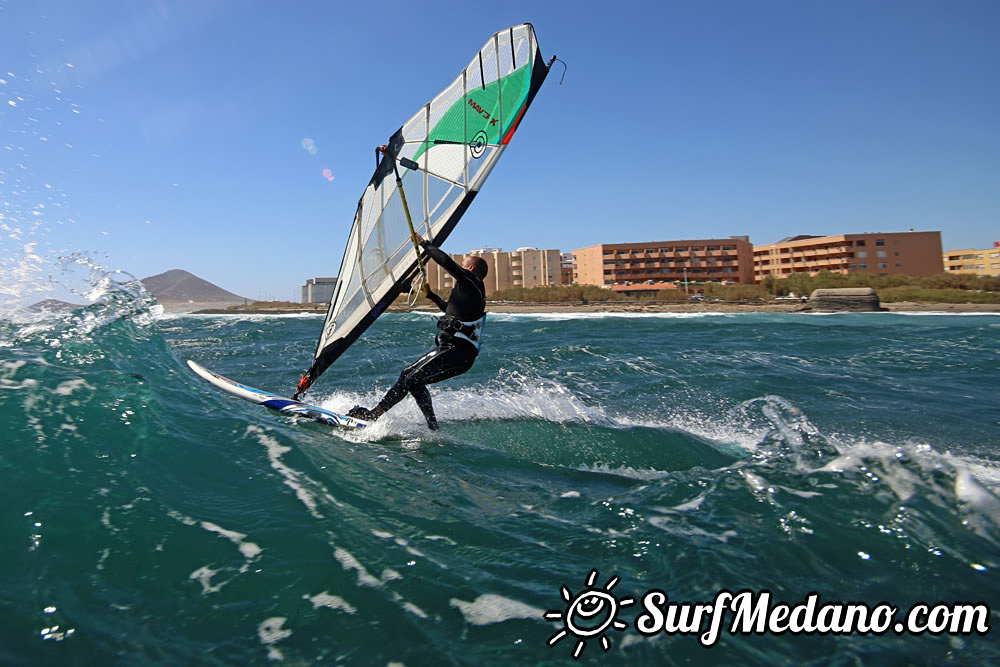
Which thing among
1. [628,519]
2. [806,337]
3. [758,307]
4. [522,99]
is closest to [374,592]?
[628,519]

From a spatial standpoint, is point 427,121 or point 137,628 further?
point 427,121

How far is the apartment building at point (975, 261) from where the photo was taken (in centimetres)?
7344

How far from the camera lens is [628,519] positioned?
272 centimetres

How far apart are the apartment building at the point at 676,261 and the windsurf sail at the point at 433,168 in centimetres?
8356

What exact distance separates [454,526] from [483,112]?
152 inches

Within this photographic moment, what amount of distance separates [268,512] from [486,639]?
1.51 metres

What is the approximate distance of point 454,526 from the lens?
2650mm

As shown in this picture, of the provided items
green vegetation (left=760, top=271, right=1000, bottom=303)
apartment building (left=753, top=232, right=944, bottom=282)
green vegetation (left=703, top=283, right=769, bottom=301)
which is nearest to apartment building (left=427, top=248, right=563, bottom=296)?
green vegetation (left=703, top=283, right=769, bottom=301)

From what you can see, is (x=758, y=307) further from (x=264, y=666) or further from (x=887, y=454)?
(x=264, y=666)

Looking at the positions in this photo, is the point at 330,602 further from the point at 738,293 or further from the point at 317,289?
the point at 317,289

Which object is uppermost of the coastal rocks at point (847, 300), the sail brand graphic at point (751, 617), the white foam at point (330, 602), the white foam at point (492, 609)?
the coastal rocks at point (847, 300)

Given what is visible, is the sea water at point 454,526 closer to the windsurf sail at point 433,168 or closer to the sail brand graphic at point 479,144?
the windsurf sail at point 433,168

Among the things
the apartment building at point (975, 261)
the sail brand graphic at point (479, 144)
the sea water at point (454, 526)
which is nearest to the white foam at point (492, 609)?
the sea water at point (454, 526)

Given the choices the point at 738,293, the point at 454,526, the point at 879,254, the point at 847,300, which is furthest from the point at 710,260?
the point at 454,526
